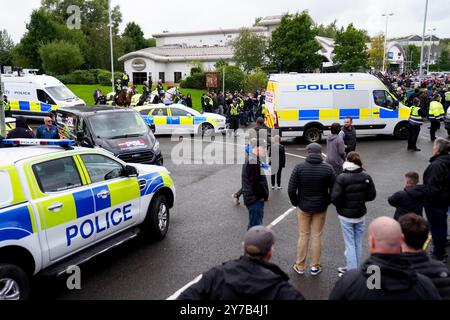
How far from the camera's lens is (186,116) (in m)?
19.5

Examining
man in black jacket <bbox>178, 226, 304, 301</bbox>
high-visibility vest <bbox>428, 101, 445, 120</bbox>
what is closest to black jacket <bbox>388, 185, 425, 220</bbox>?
man in black jacket <bbox>178, 226, 304, 301</bbox>

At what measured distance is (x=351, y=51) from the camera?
4725 centimetres

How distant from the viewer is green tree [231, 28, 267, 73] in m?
42.5

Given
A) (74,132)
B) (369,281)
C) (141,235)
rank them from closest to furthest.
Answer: (369,281)
(141,235)
(74,132)

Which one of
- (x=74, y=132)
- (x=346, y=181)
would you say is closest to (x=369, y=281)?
(x=346, y=181)

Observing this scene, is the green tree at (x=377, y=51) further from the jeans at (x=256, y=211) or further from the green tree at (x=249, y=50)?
the jeans at (x=256, y=211)

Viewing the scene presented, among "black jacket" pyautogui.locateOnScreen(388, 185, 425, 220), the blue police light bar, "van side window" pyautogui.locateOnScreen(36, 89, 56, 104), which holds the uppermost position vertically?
"van side window" pyautogui.locateOnScreen(36, 89, 56, 104)

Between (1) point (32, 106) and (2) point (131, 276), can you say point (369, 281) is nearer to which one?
(2) point (131, 276)

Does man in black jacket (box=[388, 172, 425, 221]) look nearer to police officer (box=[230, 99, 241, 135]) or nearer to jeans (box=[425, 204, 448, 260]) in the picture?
jeans (box=[425, 204, 448, 260])

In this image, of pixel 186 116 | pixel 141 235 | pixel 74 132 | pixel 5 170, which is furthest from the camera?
pixel 186 116

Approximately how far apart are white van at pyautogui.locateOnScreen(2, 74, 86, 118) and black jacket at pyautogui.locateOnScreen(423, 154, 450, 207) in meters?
19.4

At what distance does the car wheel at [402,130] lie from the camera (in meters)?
18.1

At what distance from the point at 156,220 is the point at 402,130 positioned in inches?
541
